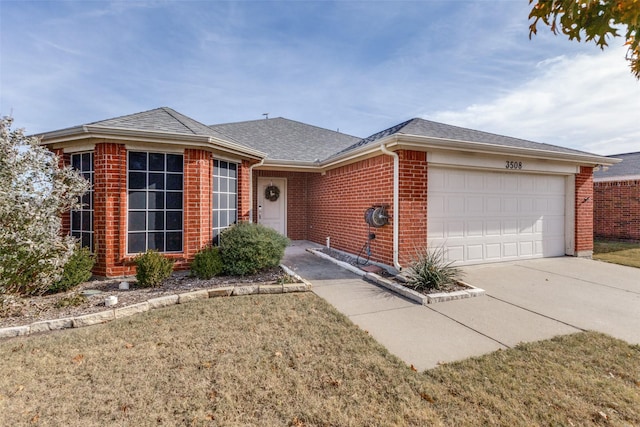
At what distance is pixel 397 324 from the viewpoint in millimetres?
4008

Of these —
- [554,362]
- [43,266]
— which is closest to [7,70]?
[43,266]

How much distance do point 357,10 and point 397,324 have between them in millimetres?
7117

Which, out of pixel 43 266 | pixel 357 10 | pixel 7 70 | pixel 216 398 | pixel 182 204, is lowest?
pixel 216 398

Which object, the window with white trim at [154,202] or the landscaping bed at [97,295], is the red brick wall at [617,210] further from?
the window with white trim at [154,202]

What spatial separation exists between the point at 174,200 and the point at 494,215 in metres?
7.73

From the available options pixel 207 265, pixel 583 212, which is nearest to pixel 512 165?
pixel 583 212

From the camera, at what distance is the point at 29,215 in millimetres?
4301

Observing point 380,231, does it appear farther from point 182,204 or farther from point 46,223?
point 46,223

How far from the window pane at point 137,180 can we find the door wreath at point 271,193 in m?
5.38

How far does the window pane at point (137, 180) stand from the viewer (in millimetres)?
5946

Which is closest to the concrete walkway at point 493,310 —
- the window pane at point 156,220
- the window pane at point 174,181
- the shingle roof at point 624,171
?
the window pane at point 156,220

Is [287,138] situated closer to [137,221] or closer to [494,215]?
[137,221]

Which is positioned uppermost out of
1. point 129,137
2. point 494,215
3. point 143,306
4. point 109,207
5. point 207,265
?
point 129,137

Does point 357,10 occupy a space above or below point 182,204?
above
